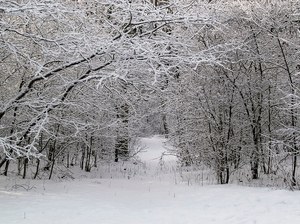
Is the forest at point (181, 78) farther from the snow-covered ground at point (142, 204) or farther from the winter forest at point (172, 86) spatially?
the snow-covered ground at point (142, 204)

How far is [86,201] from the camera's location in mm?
7715

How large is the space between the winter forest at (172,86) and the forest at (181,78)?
0.12 feet

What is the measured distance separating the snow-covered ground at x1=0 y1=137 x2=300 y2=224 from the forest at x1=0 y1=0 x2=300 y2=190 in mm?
916

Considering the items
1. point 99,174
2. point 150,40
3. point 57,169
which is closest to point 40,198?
point 150,40

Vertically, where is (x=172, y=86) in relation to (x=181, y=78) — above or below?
below

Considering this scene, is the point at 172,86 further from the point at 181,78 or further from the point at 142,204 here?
the point at 142,204

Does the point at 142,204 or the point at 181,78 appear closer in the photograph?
the point at 142,204

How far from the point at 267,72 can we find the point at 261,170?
2943 millimetres

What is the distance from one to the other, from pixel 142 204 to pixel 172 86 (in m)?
4.59

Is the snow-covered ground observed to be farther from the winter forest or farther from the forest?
the forest

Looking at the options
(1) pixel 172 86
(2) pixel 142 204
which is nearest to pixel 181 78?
(1) pixel 172 86

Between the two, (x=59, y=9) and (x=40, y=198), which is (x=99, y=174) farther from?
(x=59, y=9)

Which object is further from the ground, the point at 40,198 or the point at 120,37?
the point at 120,37

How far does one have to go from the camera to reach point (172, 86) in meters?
11.4
